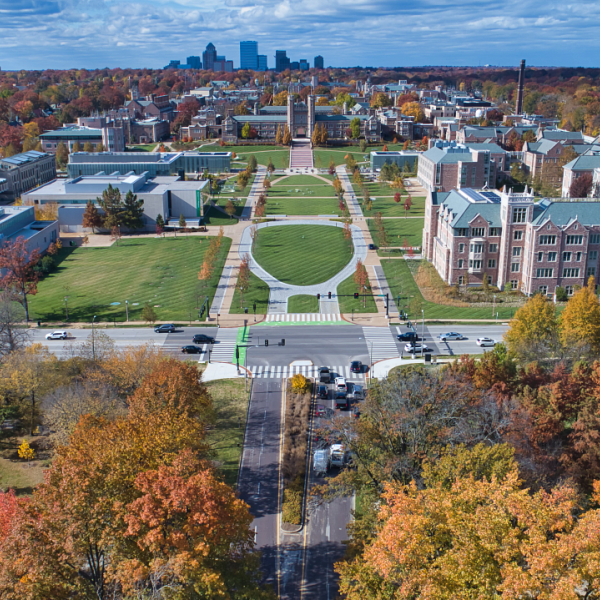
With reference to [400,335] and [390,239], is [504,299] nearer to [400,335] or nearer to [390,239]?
[400,335]

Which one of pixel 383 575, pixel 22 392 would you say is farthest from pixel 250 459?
pixel 383 575

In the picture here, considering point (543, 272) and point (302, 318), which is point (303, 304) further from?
point (543, 272)

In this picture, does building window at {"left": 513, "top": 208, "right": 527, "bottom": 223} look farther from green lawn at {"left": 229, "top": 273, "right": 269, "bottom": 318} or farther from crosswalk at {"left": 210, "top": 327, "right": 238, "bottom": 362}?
crosswalk at {"left": 210, "top": 327, "right": 238, "bottom": 362}

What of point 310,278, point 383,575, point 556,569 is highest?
point 556,569

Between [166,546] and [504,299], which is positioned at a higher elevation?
[166,546]

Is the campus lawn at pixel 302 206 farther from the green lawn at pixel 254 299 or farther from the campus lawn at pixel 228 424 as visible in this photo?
the campus lawn at pixel 228 424

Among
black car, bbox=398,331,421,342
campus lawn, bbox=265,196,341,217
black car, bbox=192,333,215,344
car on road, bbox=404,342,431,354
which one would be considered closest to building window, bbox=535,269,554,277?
black car, bbox=398,331,421,342

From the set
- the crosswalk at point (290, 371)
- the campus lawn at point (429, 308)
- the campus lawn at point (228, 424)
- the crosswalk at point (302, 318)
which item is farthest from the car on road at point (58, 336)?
the campus lawn at point (429, 308)

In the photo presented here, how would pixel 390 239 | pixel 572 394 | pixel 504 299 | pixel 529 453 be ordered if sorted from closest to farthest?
pixel 529 453, pixel 572 394, pixel 504 299, pixel 390 239
